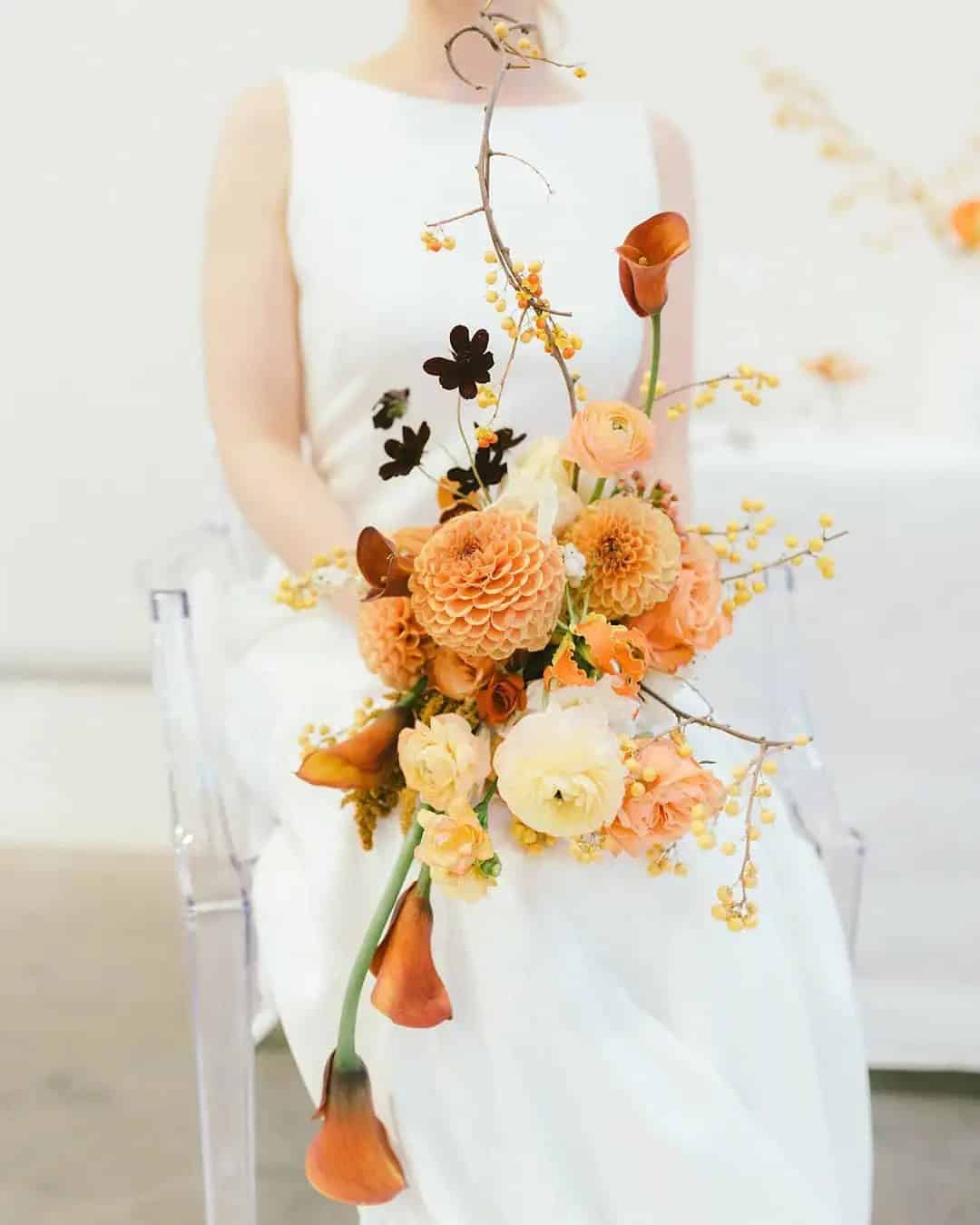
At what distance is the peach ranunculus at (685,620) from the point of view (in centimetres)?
82

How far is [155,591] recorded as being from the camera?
129 centimetres

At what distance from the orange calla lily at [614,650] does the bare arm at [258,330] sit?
52cm

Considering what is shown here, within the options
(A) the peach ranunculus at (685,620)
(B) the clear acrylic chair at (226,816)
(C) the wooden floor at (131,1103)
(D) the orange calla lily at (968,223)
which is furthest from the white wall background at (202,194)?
(A) the peach ranunculus at (685,620)

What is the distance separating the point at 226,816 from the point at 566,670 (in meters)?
0.54

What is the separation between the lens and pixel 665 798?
2.53 ft

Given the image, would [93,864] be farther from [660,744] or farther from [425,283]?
[660,744]

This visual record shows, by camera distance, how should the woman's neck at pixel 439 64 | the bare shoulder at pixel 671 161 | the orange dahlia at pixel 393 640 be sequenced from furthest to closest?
the bare shoulder at pixel 671 161, the woman's neck at pixel 439 64, the orange dahlia at pixel 393 640

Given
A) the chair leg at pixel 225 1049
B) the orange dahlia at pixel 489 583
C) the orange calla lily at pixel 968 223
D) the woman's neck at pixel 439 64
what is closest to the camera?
the orange dahlia at pixel 489 583

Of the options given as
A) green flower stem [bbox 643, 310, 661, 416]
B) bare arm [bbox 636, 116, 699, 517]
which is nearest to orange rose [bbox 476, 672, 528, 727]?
green flower stem [bbox 643, 310, 661, 416]

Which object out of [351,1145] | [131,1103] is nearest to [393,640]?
[351,1145]

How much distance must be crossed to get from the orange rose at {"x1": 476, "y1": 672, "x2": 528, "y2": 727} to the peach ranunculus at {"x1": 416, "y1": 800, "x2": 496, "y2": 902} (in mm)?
76

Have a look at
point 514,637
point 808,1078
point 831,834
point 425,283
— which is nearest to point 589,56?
point 425,283

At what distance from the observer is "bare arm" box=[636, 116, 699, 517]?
4.24 ft

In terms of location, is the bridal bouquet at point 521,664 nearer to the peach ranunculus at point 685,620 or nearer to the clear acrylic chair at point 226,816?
the peach ranunculus at point 685,620
